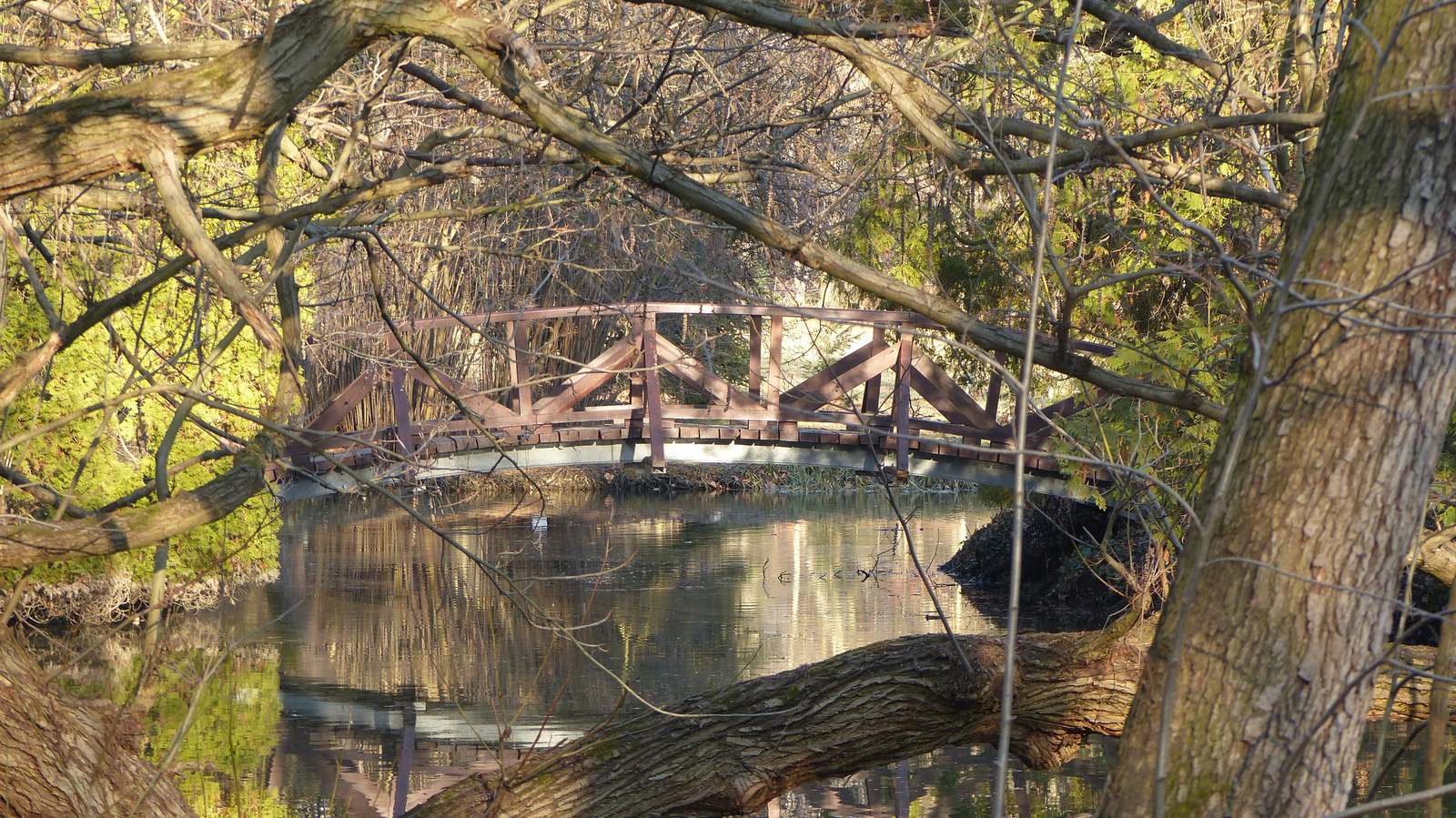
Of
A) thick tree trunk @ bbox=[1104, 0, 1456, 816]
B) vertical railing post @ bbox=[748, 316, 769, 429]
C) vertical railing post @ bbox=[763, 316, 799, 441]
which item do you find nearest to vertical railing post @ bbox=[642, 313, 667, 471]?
vertical railing post @ bbox=[748, 316, 769, 429]

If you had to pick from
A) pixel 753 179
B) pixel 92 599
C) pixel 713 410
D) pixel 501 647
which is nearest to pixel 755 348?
pixel 713 410

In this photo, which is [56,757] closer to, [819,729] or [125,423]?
[819,729]

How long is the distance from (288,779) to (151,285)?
3.79 m

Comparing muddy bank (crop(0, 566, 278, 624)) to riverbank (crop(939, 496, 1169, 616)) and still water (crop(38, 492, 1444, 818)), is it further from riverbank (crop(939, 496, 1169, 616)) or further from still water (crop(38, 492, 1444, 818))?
riverbank (crop(939, 496, 1169, 616))

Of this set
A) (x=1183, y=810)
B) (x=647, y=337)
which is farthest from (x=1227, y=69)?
(x=647, y=337)

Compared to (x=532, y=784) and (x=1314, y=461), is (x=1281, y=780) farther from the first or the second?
(x=532, y=784)

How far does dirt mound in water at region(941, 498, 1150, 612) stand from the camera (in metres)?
10.6

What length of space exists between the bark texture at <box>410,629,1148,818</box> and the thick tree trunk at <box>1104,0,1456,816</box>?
1670 millimetres

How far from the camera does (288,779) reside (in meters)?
6.04

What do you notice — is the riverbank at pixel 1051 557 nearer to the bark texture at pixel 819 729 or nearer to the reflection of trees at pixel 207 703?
the reflection of trees at pixel 207 703

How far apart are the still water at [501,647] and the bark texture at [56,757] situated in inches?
5.4

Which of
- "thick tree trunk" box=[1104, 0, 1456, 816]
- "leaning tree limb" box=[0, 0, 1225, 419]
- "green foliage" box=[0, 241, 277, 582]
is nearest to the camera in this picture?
"thick tree trunk" box=[1104, 0, 1456, 816]

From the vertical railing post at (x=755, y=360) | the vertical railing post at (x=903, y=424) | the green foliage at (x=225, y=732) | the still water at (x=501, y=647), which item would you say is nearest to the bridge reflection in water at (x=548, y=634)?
the still water at (x=501, y=647)

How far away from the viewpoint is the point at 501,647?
878cm
